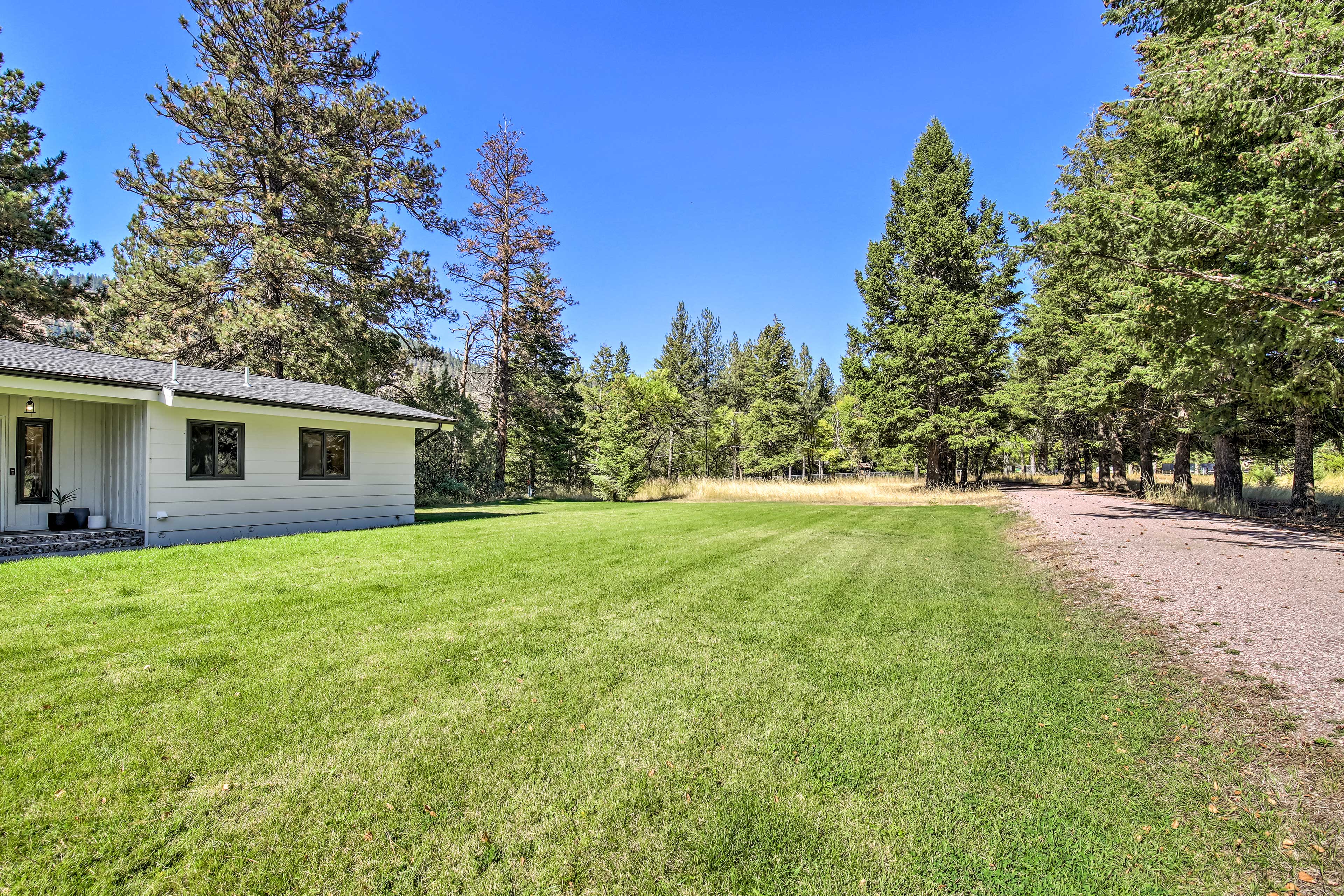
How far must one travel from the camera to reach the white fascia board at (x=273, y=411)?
850cm

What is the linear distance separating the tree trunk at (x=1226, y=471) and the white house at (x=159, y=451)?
2270cm

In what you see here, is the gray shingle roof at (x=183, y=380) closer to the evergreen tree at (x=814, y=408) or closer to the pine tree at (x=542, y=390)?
the pine tree at (x=542, y=390)

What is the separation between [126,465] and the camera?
29.1ft

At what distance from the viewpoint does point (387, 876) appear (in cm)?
191

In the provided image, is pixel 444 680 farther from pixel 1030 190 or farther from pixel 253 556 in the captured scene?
pixel 1030 190

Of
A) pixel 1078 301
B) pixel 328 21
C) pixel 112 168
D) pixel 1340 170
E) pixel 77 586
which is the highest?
pixel 328 21

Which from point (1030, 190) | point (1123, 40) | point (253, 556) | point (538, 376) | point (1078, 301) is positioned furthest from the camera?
point (538, 376)

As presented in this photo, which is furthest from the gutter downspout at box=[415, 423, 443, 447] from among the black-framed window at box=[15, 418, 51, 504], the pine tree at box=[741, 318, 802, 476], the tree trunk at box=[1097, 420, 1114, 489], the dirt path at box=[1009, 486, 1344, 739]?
the tree trunk at box=[1097, 420, 1114, 489]

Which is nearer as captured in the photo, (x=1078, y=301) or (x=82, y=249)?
(x=82, y=249)

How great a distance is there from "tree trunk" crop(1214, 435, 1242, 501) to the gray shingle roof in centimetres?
2147

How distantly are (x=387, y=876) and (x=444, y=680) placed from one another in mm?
1702

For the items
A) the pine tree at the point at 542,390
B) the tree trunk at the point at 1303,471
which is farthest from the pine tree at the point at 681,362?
the tree trunk at the point at 1303,471

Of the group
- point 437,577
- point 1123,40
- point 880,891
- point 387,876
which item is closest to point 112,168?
point 437,577

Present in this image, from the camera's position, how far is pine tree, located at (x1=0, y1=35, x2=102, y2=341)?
13359 millimetres
